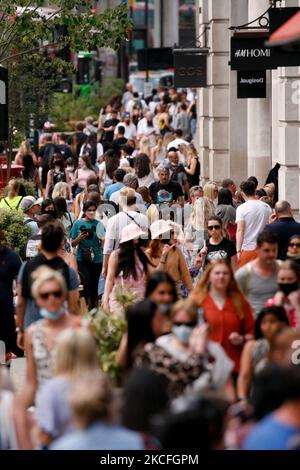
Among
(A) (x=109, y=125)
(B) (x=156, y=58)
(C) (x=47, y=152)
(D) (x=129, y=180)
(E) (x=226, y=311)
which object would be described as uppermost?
(B) (x=156, y=58)

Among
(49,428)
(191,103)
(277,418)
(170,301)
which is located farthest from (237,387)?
(191,103)

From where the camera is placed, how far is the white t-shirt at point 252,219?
17734 mm

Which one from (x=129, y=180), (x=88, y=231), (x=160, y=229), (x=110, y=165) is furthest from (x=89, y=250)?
(x=110, y=165)

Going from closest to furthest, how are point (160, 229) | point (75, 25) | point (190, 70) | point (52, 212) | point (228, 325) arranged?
point (228, 325)
point (160, 229)
point (52, 212)
point (75, 25)
point (190, 70)

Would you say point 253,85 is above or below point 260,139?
above

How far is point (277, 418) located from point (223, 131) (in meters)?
25.9

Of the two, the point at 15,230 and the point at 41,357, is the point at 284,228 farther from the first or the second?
the point at 41,357

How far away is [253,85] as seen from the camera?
2481 centimetres

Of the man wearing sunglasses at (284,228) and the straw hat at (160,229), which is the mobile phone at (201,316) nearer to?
the straw hat at (160,229)

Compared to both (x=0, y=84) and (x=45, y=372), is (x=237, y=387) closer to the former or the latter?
(x=45, y=372)

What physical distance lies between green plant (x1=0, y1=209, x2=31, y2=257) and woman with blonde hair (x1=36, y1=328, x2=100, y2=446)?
367 inches

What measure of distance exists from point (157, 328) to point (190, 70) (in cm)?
2060

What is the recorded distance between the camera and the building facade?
27953 mm

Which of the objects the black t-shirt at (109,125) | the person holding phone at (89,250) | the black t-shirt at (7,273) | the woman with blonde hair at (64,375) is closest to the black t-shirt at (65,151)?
the black t-shirt at (109,125)
